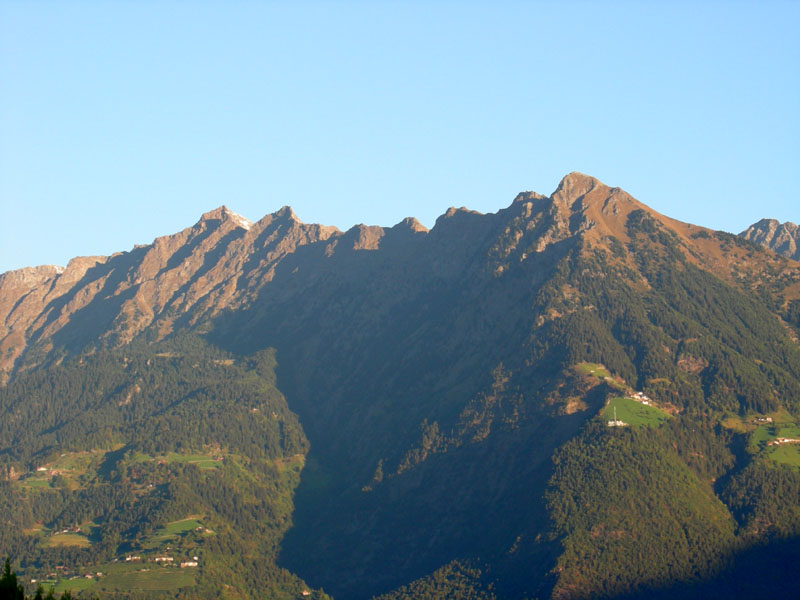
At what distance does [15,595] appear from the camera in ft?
442

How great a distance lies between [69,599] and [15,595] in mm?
6632

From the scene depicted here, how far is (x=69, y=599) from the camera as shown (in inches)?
5482
